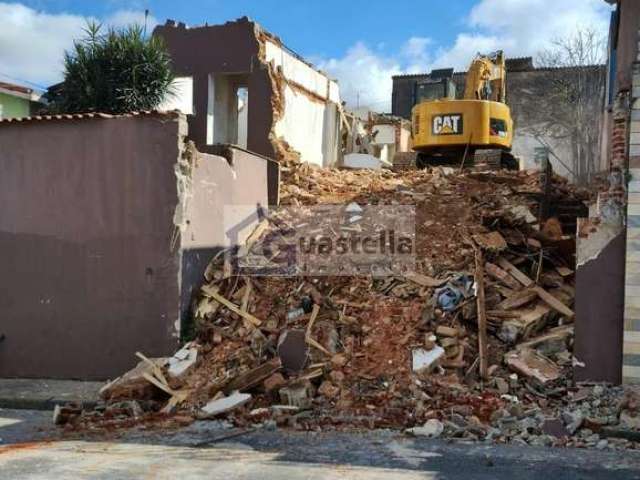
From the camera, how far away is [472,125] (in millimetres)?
17094

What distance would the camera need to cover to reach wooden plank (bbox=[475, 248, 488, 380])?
8.61 meters

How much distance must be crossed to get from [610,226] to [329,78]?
12985 millimetres

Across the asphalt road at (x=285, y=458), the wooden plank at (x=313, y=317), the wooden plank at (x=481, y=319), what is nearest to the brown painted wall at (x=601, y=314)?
the wooden plank at (x=481, y=319)

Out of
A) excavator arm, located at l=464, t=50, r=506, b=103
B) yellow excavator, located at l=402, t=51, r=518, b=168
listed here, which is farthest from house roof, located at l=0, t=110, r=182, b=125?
excavator arm, located at l=464, t=50, r=506, b=103

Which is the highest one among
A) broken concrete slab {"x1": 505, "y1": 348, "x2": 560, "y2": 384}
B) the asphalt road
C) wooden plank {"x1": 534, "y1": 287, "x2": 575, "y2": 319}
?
wooden plank {"x1": 534, "y1": 287, "x2": 575, "y2": 319}

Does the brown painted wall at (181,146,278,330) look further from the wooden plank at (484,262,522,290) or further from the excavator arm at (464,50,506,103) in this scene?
the excavator arm at (464,50,506,103)

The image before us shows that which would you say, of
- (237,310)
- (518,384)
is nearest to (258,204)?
(237,310)

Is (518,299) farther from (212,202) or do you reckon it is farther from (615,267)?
(212,202)

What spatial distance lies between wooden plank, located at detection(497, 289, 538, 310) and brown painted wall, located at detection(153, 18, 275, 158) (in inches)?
334

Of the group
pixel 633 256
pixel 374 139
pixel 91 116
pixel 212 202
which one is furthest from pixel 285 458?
pixel 374 139

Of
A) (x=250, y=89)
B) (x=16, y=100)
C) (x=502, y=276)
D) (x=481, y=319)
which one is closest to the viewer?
(x=481, y=319)

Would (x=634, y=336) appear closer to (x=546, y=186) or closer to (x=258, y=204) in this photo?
(x=546, y=186)

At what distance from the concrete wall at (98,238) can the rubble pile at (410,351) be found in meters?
0.76

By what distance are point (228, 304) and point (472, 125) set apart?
9455mm
